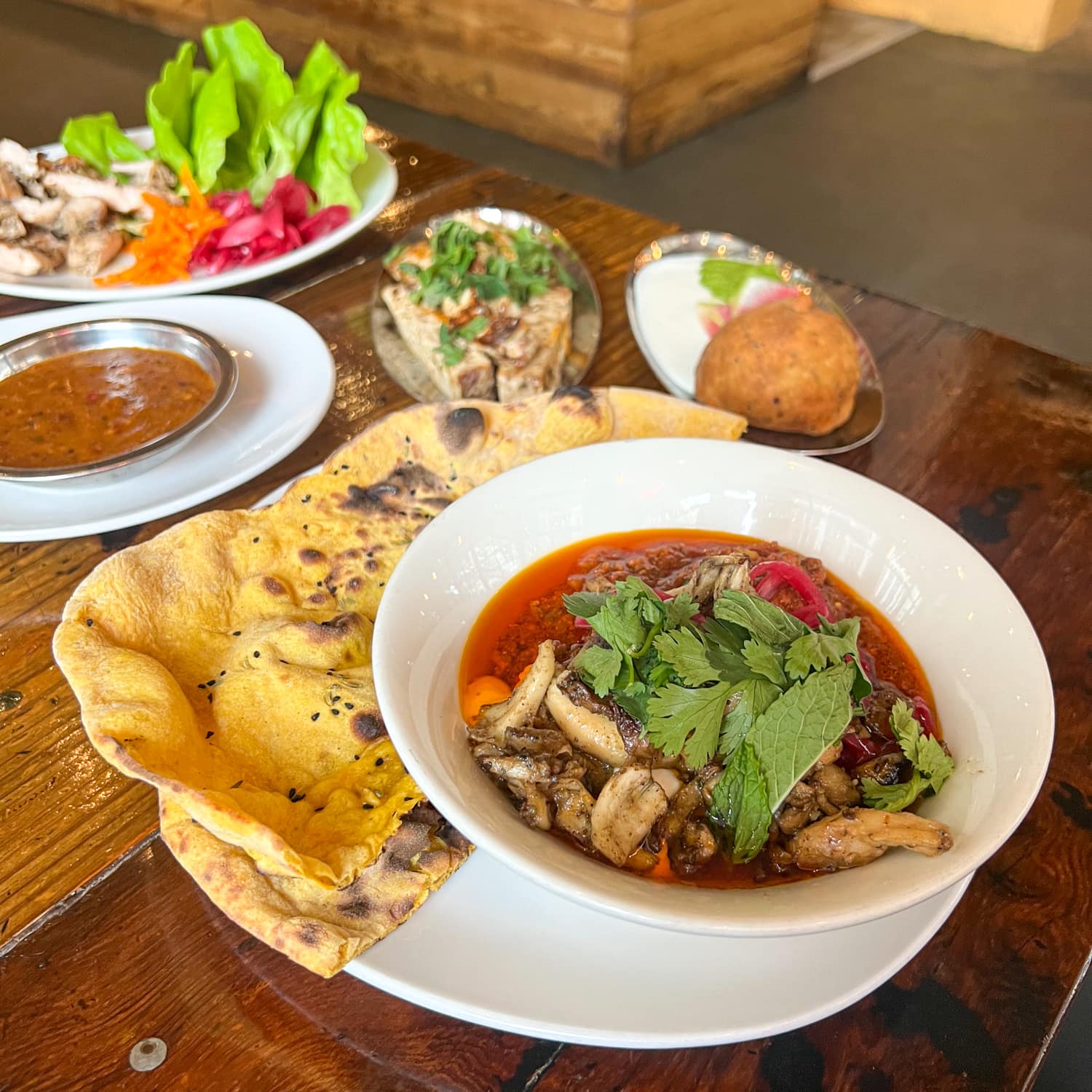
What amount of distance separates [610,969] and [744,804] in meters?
0.31

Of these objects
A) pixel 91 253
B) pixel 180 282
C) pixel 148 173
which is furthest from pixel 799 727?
pixel 148 173

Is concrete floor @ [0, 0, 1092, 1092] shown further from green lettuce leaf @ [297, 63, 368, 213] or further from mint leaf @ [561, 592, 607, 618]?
mint leaf @ [561, 592, 607, 618]

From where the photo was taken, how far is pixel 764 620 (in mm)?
1438

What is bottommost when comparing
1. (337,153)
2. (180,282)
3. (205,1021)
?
(205,1021)

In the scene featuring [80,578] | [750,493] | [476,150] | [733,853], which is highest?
[750,493]

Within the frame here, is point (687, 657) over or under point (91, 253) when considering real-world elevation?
over

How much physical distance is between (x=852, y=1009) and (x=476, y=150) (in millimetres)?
6763

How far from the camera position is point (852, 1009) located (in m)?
1.30

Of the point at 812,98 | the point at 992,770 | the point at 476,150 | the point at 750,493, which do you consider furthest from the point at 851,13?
the point at 992,770

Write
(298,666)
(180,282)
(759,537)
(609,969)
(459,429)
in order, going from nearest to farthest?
(609,969), (298,666), (759,537), (459,429), (180,282)

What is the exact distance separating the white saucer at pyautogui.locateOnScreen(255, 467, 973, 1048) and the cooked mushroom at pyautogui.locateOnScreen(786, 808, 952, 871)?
0.34 ft

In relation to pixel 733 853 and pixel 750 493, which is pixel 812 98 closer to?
pixel 750 493

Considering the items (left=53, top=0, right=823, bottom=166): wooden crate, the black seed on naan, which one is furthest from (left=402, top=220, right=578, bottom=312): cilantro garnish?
(left=53, top=0, right=823, bottom=166): wooden crate

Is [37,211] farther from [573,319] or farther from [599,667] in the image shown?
[599,667]
